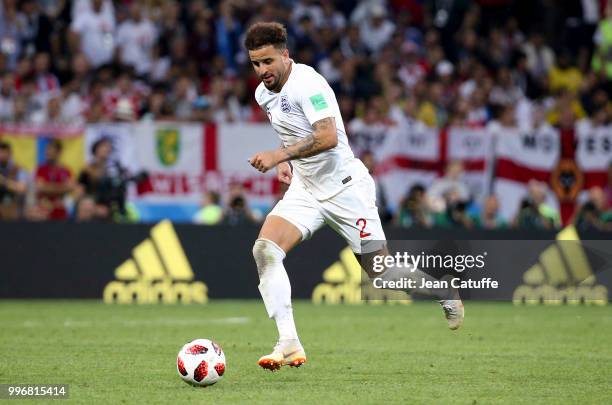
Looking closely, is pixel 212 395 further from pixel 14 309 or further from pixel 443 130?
pixel 443 130

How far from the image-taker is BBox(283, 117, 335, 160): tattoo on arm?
856 cm

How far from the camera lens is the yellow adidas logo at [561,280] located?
52.4ft

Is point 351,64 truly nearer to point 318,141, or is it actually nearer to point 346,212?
point 346,212

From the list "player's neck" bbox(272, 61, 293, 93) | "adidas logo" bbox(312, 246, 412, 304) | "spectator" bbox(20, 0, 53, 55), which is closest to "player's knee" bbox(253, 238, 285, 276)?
"player's neck" bbox(272, 61, 293, 93)

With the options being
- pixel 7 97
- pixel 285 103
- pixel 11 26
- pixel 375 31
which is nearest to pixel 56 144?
pixel 7 97

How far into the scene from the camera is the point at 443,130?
18250 mm

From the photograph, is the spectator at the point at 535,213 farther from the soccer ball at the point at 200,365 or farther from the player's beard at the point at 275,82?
the soccer ball at the point at 200,365

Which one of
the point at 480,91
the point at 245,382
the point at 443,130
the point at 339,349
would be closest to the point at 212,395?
the point at 245,382

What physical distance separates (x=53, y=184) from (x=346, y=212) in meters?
8.34

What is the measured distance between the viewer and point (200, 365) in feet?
27.0

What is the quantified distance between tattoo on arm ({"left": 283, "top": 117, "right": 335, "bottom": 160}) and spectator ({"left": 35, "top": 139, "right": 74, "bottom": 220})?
8.54 metres

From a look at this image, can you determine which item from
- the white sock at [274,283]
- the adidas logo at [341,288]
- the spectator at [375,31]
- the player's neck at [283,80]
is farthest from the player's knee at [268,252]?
the spectator at [375,31]

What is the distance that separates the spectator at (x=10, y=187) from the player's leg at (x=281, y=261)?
7949 millimetres

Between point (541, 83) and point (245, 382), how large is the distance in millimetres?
14562
